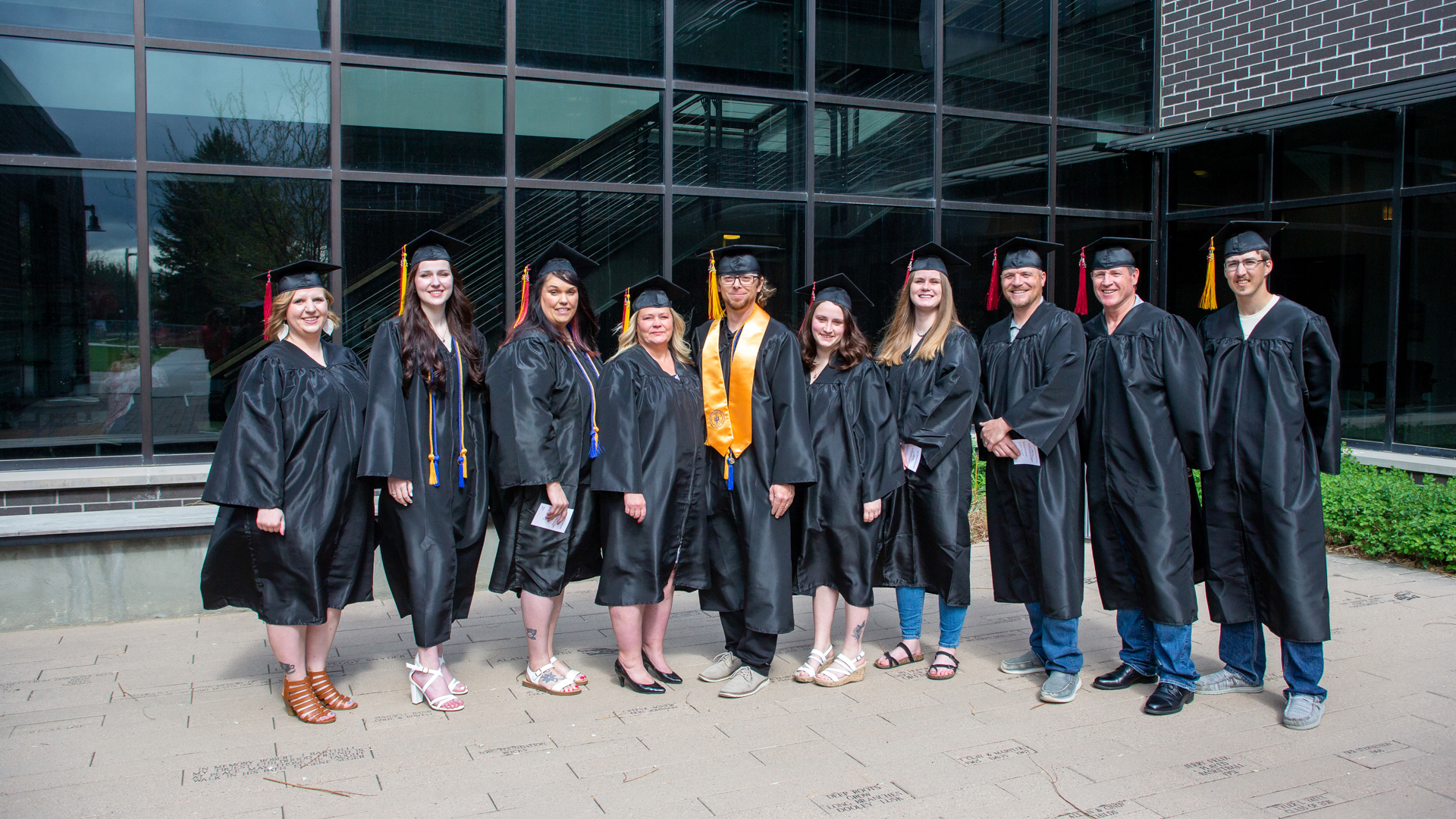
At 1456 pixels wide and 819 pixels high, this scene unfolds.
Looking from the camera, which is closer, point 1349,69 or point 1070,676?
point 1070,676

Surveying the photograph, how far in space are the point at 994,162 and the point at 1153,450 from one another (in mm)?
5159

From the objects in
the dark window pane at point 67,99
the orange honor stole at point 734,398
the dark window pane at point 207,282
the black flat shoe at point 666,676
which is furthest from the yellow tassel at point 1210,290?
the dark window pane at point 67,99

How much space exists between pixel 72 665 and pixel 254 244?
2.82 meters

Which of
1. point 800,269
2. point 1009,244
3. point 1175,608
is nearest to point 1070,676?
point 1175,608

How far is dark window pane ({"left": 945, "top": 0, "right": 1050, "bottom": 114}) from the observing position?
8.51m

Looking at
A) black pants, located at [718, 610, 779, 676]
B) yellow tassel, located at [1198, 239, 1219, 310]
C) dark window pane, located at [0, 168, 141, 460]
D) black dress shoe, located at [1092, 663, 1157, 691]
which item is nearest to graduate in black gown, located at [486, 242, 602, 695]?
black pants, located at [718, 610, 779, 676]

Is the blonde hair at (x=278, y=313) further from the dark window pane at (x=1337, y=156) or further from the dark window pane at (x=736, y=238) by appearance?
the dark window pane at (x=1337, y=156)

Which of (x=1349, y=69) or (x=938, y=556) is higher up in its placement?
(x=1349, y=69)

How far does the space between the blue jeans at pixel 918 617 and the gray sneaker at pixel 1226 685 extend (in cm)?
103

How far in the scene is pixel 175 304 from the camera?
6.30 meters

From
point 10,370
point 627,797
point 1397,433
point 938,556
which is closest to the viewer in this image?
point 627,797

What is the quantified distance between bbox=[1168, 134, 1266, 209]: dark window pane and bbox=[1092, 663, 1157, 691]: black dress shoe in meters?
5.97

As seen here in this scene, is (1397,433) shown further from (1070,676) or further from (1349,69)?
(1070,676)

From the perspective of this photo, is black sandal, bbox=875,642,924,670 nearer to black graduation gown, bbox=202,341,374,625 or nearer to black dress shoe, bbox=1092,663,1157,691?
black dress shoe, bbox=1092,663,1157,691
